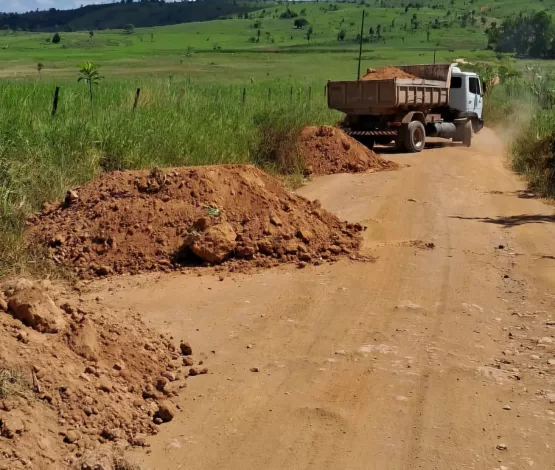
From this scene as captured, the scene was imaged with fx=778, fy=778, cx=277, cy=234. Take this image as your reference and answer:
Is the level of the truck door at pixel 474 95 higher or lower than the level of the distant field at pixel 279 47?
lower

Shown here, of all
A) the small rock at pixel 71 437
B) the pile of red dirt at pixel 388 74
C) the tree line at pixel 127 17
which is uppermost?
the tree line at pixel 127 17

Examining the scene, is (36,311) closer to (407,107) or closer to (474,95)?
(407,107)

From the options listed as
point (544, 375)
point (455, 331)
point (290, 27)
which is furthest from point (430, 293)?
point (290, 27)

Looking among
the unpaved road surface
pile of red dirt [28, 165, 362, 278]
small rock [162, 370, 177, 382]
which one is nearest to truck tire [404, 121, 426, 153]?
the unpaved road surface

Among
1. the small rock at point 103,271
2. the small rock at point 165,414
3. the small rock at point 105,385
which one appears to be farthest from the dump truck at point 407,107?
the small rock at point 105,385

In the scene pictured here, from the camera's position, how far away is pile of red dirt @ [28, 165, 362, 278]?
894 centimetres

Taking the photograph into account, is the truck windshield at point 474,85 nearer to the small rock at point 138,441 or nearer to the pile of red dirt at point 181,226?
the pile of red dirt at point 181,226

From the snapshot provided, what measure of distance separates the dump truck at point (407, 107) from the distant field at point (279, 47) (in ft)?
50.0

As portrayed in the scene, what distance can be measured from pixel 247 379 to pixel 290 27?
122 meters

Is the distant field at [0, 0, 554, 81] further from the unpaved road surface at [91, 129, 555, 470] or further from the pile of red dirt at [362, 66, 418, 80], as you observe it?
the unpaved road surface at [91, 129, 555, 470]

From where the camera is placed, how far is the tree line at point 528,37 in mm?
73938

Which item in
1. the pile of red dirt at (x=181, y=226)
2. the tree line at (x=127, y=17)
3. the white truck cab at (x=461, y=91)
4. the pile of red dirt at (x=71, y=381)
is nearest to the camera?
the pile of red dirt at (x=71, y=381)

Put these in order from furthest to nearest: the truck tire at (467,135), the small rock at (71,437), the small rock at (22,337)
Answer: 1. the truck tire at (467,135)
2. the small rock at (22,337)
3. the small rock at (71,437)

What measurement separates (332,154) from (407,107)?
4.43m
